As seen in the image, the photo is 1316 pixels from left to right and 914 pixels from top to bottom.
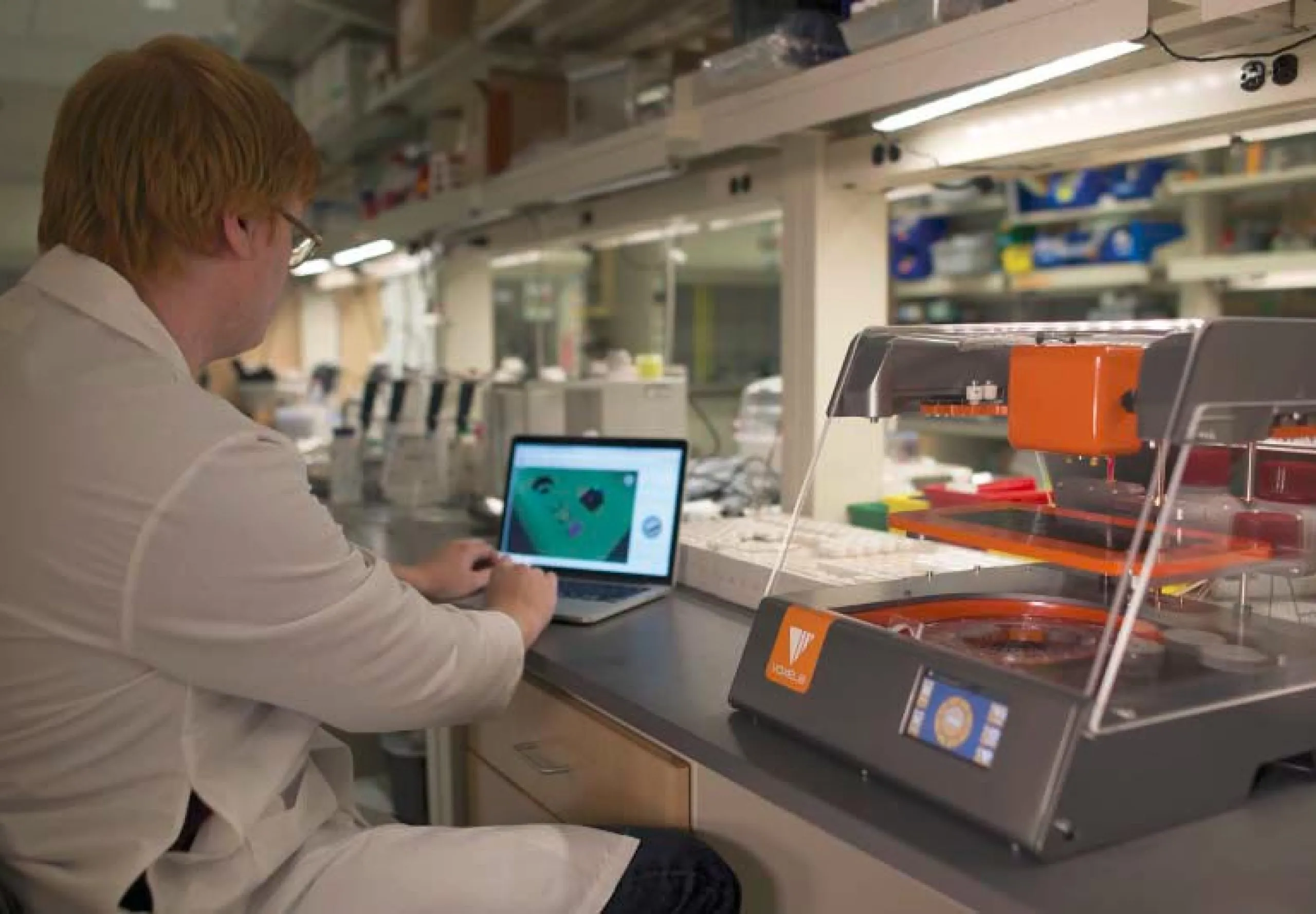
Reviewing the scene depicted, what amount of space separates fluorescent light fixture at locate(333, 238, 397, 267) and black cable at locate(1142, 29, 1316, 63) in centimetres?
242

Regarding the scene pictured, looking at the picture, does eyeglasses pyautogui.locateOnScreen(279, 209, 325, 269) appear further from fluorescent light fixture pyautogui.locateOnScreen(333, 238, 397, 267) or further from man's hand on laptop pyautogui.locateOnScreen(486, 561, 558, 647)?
fluorescent light fixture pyautogui.locateOnScreen(333, 238, 397, 267)

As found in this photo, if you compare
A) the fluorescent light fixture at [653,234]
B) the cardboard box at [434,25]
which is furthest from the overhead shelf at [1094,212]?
the cardboard box at [434,25]

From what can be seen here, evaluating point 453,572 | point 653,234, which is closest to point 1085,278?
point 653,234

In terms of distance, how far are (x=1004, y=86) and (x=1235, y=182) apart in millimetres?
2407

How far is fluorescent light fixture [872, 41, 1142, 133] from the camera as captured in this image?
129 centimetres

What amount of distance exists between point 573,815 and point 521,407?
130 cm

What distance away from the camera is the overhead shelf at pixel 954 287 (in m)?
4.34

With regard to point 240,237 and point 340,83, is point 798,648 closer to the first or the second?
point 240,237

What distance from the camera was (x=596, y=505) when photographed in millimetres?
1923

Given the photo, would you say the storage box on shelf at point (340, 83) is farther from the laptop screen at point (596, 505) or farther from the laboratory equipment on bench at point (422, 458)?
the laptop screen at point (596, 505)

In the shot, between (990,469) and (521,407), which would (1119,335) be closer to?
(521,407)

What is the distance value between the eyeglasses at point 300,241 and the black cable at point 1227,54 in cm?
95

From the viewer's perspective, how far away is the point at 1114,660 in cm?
91

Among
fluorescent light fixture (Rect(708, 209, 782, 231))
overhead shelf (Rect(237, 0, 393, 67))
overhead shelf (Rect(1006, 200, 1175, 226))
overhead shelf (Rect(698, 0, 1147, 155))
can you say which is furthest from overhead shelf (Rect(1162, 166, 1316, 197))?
overhead shelf (Rect(237, 0, 393, 67))
